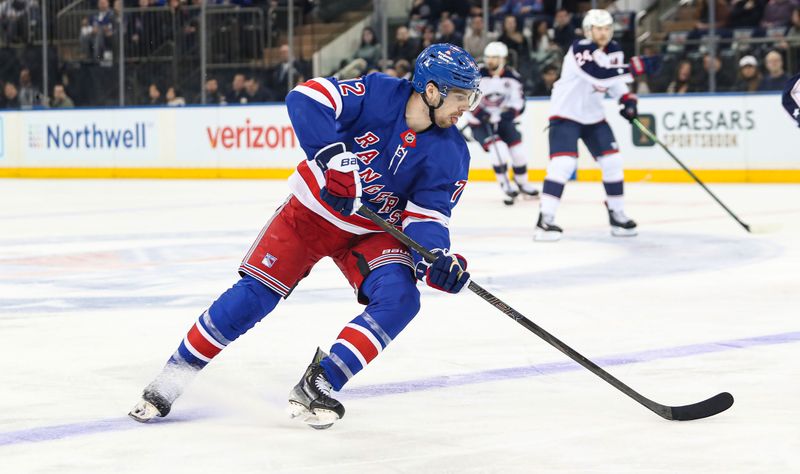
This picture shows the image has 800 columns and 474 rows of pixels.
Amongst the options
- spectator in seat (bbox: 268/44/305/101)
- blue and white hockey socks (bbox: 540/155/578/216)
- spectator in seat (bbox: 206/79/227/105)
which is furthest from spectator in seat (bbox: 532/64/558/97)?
blue and white hockey socks (bbox: 540/155/578/216)

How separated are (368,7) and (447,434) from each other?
44.0 feet

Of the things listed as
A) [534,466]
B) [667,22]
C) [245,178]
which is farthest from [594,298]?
[245,178]

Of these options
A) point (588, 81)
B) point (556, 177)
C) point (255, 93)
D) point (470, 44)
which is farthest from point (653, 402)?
point (255, 93)

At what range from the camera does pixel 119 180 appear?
53.4 ft

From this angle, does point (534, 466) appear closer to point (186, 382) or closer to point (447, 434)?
point (447, 434)

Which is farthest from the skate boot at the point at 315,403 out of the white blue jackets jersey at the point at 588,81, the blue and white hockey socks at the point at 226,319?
the white blue jackets jersey at the point at 588,81

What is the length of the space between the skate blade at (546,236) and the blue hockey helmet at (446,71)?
5.01m

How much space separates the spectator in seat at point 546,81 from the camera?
1472 centimetres

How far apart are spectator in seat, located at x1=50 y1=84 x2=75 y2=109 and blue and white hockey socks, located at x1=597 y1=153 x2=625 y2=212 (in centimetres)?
992

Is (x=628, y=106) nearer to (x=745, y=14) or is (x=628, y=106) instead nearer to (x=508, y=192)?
(x=508, y=192)

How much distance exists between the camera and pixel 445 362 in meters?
4.38

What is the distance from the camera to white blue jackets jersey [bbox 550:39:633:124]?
28.5ft

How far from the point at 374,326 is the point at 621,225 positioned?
564cm

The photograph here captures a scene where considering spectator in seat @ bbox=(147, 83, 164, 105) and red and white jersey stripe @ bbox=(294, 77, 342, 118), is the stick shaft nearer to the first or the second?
red and white jersey stripe @ bbox=(294, 77, 342, 118)
